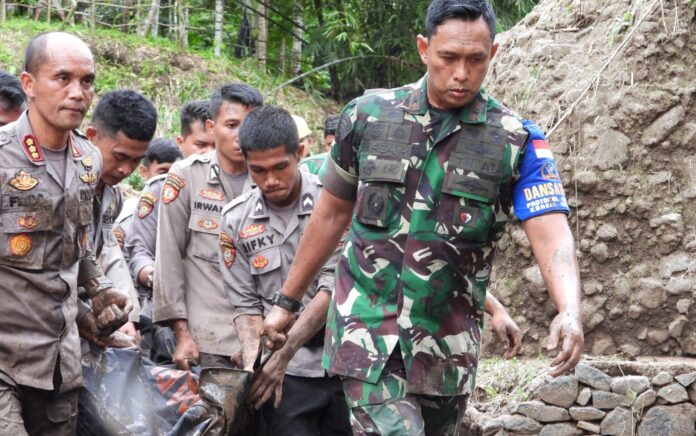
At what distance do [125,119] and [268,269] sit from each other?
3.49 feet

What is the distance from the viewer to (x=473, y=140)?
3732 millimetres

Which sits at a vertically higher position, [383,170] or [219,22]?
[219,22]

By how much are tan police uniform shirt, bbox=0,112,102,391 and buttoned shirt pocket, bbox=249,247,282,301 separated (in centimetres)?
88

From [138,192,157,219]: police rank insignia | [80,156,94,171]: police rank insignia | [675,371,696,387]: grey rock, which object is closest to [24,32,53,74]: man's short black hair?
[80,156,94,171]: police rank insignia

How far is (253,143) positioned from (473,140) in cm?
146

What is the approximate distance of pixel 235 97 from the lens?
234 inches

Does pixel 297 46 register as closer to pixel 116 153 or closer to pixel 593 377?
pixel 593 377

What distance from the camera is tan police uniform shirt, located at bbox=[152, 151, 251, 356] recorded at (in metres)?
5.36

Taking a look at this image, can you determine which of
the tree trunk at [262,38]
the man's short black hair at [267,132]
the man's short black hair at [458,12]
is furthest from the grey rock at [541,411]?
the tree trunk at [262,38]

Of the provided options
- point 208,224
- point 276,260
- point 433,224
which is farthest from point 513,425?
point 433,224

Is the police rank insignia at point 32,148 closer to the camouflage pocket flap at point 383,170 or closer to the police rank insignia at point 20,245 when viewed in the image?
the police rank insignia at point 20,245

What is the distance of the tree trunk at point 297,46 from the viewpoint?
13.7 meters

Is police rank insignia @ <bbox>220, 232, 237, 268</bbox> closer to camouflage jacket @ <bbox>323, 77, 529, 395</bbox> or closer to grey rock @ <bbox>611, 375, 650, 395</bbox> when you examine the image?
camouflage jacket @ <bbox>323, 77, 529, 395</bbox>

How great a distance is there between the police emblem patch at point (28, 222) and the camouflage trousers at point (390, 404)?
1.35m
